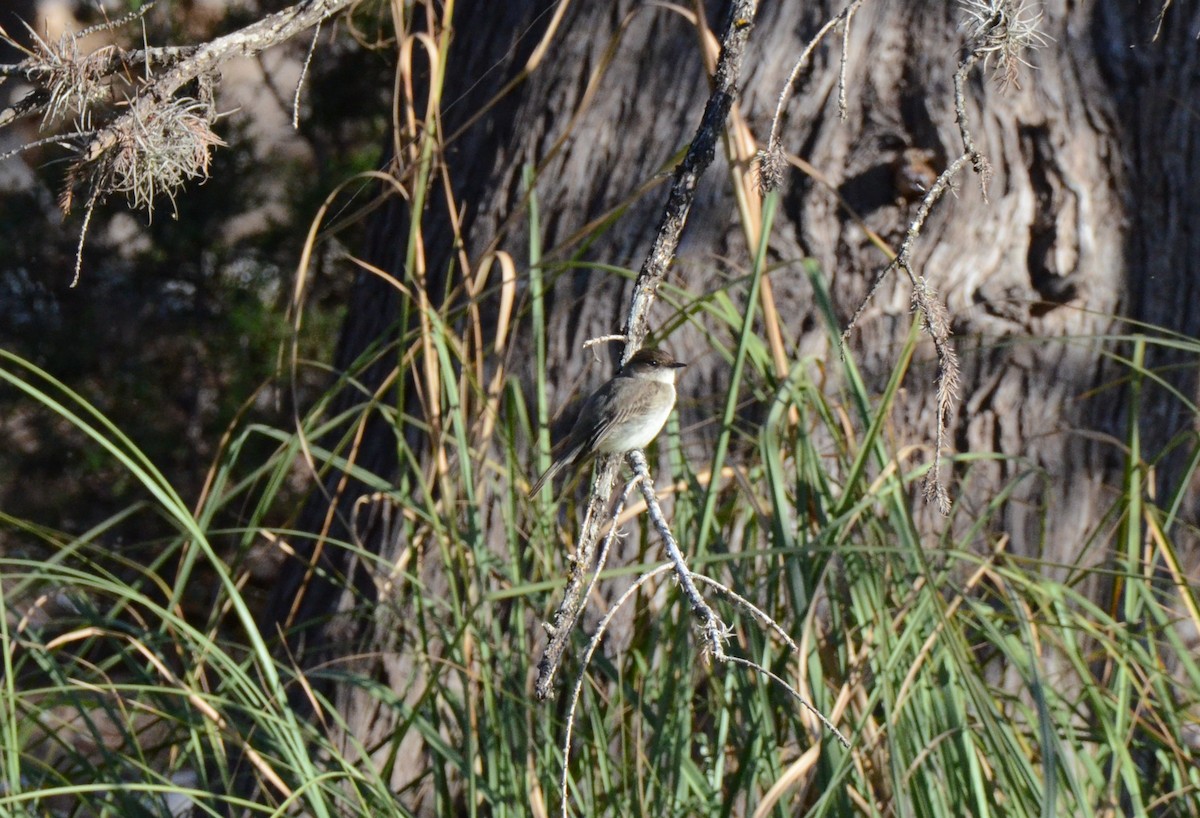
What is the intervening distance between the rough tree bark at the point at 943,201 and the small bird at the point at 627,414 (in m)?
0.35

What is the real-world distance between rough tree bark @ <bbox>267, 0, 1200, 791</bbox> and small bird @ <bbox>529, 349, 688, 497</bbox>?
348 millimetres

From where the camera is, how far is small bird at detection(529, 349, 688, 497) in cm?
244

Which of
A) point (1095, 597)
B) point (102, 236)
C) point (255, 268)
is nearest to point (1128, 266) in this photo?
point (1095, 597)

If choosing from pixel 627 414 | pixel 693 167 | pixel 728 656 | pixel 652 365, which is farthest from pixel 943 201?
pixel 728 656

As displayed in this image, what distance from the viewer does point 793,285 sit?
122 inches

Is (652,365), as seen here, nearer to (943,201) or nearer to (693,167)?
(693,167)

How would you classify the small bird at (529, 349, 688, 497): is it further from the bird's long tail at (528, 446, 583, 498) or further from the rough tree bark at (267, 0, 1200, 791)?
the rough tree bark at (267, 0, 1200, 791)

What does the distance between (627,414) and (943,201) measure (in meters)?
1.18

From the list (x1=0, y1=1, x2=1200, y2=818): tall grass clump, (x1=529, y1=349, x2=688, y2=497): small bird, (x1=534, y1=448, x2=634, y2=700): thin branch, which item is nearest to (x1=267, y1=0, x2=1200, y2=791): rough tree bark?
(x1=529, y1=349, x2=688, y2=497): small bird

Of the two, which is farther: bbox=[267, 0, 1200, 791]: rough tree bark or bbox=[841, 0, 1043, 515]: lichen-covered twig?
bbox=[267, 0, 1200, 791]: rough tree bark

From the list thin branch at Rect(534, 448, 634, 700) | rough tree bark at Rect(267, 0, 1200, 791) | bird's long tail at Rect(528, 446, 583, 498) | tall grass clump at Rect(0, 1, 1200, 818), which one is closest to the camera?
thin branch at Rect(534, 448, 634, 700)

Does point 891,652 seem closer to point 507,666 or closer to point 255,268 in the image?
point 507,666

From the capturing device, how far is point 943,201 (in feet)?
10.2

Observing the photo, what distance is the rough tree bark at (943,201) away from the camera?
3.07 metres
